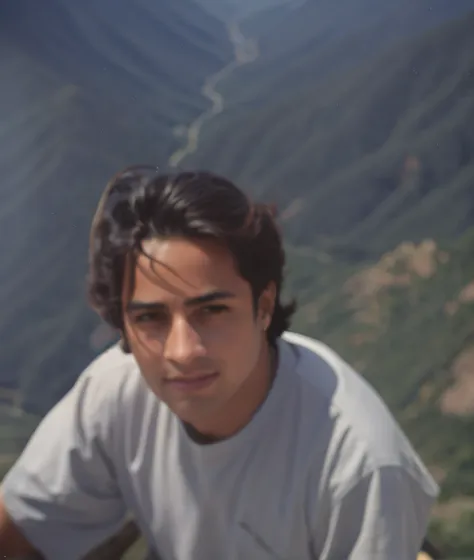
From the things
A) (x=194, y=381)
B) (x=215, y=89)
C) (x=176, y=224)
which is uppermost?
(x=215, y=89)

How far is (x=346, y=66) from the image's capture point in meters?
1.17

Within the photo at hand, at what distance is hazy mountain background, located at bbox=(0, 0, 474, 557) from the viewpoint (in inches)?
43.8

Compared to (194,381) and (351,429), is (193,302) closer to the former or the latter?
(194,381)

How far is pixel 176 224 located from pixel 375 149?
2.01 feet

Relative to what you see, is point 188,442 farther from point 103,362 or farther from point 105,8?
point 105,8

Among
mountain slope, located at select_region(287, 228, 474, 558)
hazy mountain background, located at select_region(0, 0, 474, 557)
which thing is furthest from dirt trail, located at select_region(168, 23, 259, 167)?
mountain slope, located at select_region(287, 228, 474, 558)

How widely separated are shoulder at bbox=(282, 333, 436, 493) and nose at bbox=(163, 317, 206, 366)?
0.13 meters

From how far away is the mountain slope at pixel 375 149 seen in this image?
112cm

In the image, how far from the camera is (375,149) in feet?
3.75

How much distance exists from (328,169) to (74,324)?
0.48 meters

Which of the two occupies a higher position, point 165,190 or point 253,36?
point 253,36

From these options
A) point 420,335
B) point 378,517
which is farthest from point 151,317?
point 420,335

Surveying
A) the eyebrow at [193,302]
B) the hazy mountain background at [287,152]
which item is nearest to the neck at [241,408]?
the eyebrow at [193,302]

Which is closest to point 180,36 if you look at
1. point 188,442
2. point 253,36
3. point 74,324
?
point 253,36
